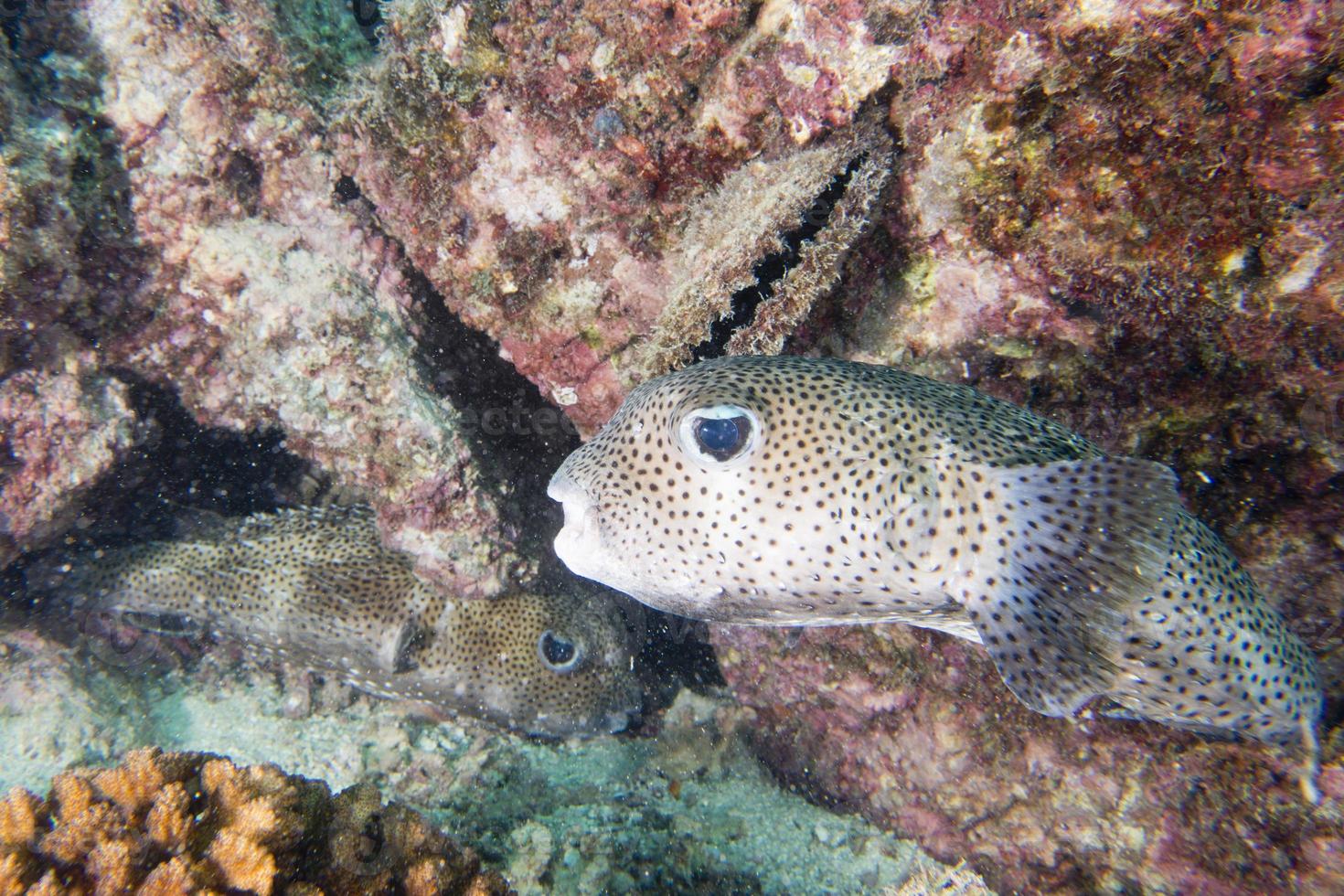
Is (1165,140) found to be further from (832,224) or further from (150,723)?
(150,723)

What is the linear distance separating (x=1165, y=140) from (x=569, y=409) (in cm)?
355

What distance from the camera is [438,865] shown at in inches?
120

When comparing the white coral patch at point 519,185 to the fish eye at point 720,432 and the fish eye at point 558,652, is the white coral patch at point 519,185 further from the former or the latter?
the fish eye at point 558,652

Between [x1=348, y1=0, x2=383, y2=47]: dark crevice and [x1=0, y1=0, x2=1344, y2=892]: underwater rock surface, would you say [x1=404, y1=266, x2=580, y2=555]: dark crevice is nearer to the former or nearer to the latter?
[x1=0, y1=0, x2=1344, y2=892]: underwater rock surface

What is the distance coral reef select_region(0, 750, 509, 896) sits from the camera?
2.66 m

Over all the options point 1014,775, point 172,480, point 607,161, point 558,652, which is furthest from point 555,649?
point 607,161

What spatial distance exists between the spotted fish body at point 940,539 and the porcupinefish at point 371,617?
237cm

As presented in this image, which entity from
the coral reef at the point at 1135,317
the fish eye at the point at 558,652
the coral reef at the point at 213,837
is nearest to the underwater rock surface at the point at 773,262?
the coral reef at the point at 1135,317

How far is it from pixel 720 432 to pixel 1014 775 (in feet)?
10.4

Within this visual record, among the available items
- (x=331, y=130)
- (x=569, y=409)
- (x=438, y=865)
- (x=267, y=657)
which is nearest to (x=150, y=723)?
(x=267, y=657)

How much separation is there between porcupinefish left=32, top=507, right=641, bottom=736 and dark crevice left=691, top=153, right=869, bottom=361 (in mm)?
2805

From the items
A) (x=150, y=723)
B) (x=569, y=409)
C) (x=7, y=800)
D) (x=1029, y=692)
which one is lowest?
(x=150, y=723)

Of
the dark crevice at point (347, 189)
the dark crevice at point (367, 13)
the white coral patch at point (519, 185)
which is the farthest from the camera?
the dark crevice at point (367, 13)

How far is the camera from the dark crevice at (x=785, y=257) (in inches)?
128
